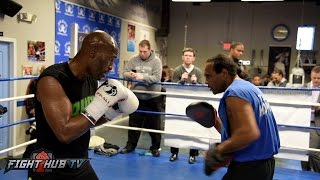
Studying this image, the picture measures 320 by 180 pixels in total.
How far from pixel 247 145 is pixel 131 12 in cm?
662

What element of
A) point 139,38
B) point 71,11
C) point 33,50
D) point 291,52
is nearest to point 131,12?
point 139,38

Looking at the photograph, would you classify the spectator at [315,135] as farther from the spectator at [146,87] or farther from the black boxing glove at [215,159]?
the black boxing glove at [215,159]

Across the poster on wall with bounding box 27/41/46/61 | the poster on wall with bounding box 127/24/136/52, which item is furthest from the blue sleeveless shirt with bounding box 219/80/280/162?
the poster on wall with bounding box 127/24/136/52

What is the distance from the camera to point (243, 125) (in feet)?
5.49

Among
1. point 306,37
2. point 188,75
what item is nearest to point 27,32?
point 188,75

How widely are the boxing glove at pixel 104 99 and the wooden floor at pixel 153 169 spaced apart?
7.01 ft

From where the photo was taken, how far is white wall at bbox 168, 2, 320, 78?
9.34 meters

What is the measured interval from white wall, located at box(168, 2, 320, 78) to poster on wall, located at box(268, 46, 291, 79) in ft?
0.36

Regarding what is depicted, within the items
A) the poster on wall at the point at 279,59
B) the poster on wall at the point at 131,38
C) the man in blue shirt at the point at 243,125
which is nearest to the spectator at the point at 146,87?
the man in blue shirt at the point at 243,125

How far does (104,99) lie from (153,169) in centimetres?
250

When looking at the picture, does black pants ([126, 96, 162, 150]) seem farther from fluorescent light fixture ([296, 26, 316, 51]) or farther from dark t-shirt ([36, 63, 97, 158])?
fluorescent light fixture ([296, 26, 316, 51])

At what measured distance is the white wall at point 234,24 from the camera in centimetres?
934

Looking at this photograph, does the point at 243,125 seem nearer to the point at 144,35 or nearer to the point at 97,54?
the point at 97,54

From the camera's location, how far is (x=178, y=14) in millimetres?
10141
